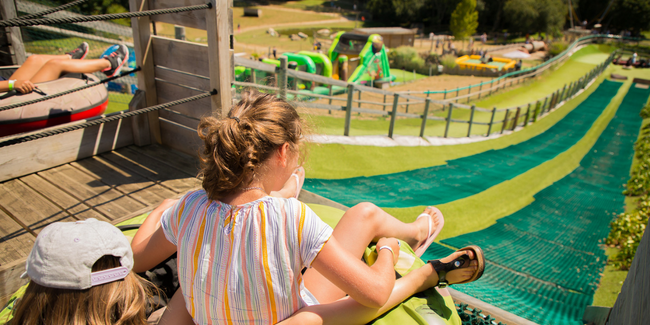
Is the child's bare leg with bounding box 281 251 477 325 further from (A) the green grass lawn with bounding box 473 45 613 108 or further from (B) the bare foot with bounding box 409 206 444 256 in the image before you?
(A) the green grass lawn with bounding box 473 45 613 108

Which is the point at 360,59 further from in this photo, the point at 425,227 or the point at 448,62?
the point at 425,227

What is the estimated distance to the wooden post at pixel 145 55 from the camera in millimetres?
2846

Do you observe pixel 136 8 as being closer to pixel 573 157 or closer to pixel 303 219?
pixel 303 219

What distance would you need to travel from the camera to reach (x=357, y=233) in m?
1.55

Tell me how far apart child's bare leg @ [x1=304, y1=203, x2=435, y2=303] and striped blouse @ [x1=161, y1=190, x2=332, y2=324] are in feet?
0.78

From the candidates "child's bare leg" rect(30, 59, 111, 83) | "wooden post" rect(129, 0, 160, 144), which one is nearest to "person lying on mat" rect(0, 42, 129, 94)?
"child's bare leg" rect(30, 59, 111, 83)

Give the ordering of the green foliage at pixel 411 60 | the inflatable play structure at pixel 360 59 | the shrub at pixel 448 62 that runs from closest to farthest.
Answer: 1. the inflatable play structure at pixel 360 59
2. the shrub at pixel 448 62
3. the green foliage at pixel 411 60

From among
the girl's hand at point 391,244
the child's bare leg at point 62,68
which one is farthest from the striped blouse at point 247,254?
the child's bare leg at point 62,68

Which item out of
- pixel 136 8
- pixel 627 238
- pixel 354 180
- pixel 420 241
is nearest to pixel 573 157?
pixel 627 238

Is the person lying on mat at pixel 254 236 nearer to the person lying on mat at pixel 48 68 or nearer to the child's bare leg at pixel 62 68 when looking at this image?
the person lying on mat at pixel 48 68

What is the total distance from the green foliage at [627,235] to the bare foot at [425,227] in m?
2.68

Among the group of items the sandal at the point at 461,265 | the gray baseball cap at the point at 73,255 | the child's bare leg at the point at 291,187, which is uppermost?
the gray baseball cap at the point at 73,255

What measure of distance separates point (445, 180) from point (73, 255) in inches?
182

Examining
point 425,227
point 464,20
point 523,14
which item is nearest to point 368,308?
point 425,227
